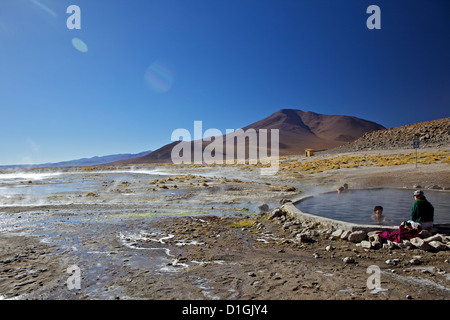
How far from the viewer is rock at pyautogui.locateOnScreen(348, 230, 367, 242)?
239 inches

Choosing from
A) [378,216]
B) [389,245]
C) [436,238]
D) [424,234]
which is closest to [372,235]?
[389,245]

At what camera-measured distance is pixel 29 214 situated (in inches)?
480

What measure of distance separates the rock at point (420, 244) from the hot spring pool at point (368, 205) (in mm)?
2387

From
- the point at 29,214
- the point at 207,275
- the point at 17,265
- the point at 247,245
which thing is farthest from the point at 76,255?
the point at 29,214

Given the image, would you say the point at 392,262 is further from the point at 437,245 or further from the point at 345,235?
the point at 345,235

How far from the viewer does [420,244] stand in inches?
207

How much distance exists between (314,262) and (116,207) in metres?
11.5

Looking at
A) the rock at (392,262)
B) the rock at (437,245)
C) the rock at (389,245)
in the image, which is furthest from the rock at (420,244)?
the rock at (392,262)

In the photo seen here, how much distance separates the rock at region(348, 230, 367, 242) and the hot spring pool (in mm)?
1958

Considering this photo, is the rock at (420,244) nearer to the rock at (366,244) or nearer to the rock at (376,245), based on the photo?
the rock at (376,245)

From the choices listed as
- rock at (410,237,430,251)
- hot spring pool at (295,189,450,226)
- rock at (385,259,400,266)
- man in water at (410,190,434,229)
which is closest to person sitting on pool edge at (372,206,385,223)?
hot spring pool at (295,189,450,226)

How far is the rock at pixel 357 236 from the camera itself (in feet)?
19.9

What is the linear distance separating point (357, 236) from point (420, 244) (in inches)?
47.0
